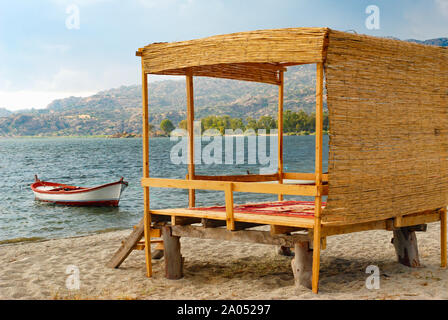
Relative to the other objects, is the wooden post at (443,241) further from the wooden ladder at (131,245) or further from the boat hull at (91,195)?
the boat hull at (91,195)

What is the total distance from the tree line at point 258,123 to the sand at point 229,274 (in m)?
102

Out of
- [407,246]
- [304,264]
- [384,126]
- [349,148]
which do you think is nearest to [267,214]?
[304,264]

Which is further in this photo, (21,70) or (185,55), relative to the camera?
(21,70)

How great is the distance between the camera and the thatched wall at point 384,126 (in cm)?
525

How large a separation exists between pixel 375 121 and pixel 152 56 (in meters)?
3.20

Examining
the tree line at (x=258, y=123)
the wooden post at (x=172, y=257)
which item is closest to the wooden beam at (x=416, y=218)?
the wooden post at (x=172, y=257)

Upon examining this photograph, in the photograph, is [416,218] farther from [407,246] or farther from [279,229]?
[279,229]

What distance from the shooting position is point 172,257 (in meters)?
6.90

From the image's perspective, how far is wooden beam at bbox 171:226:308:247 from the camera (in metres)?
5.71

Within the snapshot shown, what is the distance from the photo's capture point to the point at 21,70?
156m

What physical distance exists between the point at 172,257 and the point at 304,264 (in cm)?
216
